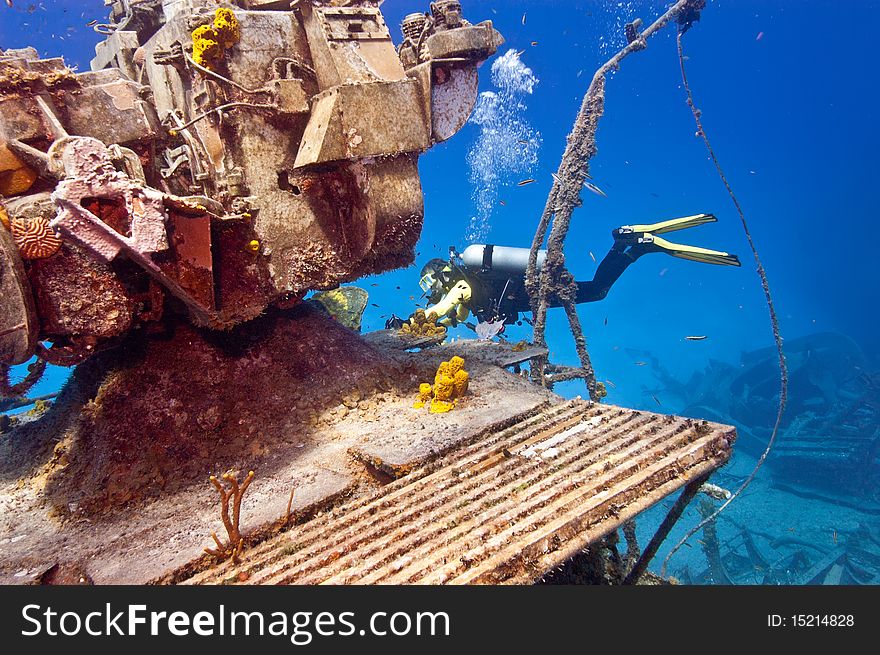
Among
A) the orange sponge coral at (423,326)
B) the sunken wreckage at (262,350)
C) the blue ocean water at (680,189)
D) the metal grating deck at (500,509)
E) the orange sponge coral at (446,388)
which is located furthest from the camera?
the blue ocean water at (680,189)

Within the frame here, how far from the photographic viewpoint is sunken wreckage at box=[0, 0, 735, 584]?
3059mm

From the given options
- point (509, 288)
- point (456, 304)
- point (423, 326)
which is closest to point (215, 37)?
point (423, 326)

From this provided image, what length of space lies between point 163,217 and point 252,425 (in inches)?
88.6

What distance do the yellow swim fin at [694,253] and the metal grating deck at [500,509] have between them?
5.92 metres

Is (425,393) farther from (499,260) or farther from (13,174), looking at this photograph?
(499,260)

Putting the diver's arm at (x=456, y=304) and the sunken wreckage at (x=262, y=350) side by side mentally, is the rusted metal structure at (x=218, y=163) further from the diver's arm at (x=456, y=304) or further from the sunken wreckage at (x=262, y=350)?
the diver's arm at (x=456, y=304)

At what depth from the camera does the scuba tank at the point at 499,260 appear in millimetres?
9805

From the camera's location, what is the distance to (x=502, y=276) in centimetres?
995

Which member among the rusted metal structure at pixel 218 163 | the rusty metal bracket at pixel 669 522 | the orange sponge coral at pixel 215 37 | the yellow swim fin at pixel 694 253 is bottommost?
the rusty metal bracket at pixel 669 522

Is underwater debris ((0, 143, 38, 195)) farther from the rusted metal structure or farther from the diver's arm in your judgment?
the diver's arm

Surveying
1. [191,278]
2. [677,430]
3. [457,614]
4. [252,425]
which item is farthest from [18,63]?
[677,430]

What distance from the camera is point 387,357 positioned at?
614cm

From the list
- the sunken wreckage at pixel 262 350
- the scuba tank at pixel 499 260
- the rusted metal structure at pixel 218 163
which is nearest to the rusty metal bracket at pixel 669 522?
the sunken wreckage at pixel 262 350

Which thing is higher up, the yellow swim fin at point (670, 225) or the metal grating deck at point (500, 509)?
the yellow swim fin at point (670, 225)
